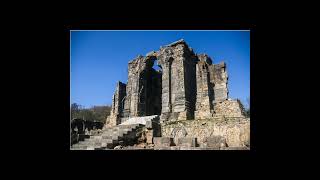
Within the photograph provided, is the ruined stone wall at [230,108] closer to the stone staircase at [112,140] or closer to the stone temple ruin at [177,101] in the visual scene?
the stone temple ruin at [177,101]

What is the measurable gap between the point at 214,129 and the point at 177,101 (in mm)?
4805

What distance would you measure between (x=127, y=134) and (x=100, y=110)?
4599 cm

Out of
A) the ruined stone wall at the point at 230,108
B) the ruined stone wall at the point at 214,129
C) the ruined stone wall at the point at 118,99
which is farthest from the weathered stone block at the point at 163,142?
the ruined stone wall at the point at 118,99

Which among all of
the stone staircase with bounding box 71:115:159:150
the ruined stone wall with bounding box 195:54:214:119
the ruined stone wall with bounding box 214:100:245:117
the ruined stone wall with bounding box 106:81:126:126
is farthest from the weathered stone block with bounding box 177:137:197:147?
the ruined stone wall with bounding box 106:81:126:126

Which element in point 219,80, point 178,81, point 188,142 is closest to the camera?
point 188,142

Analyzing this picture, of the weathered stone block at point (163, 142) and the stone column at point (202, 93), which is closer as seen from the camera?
the weathered stone block at point (163, 142)

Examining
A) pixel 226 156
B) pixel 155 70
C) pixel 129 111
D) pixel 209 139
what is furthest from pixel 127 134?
pixel 155 70

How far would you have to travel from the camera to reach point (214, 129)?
1395cm

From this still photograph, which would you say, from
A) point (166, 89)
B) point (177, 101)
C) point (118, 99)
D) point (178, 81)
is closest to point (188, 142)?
point (177, 101)

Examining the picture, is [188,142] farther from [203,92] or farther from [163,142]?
[203,92]

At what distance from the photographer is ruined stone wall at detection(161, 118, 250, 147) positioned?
42.3 feet

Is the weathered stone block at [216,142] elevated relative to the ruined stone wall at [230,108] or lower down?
lower down

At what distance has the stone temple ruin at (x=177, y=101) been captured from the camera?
1380 cm

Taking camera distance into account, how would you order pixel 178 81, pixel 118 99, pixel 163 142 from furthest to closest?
pixel 118 99 → pixel 178 81 → pixel 163 142
